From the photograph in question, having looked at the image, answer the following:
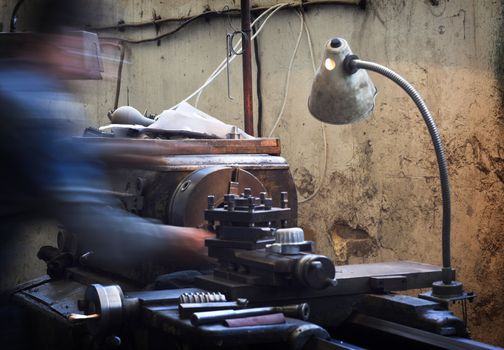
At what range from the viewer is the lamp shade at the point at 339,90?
188 cm

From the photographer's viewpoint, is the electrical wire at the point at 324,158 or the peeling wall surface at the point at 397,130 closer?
the peeling wall surface at the point at 397,130

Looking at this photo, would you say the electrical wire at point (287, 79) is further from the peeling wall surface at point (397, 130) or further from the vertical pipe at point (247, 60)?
the vertical pipe at point (247, 60)

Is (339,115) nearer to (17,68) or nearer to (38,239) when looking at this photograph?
(17,68)

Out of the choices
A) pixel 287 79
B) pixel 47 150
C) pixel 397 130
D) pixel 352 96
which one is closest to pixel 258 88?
pixel 287 79

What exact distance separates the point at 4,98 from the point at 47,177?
17cm

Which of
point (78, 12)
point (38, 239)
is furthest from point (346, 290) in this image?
point (38, 239)

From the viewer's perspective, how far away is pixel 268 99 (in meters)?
3.74

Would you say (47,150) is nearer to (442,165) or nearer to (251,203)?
(251,203)

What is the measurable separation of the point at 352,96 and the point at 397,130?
136 cm

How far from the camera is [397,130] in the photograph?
322cm

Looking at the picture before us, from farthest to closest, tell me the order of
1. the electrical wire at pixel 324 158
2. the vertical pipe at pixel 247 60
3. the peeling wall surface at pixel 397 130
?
1. the electrical wire at pixel 324 158
2. the vertical pipe at pixel 247 60
3. the peeling wall surface at pixel 397 130

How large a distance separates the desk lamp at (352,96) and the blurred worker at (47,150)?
2.05 feet

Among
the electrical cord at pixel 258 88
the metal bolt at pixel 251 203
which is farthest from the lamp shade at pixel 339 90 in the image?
the electrical cord at pixel 258 88

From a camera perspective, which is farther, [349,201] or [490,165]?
[349,201]
